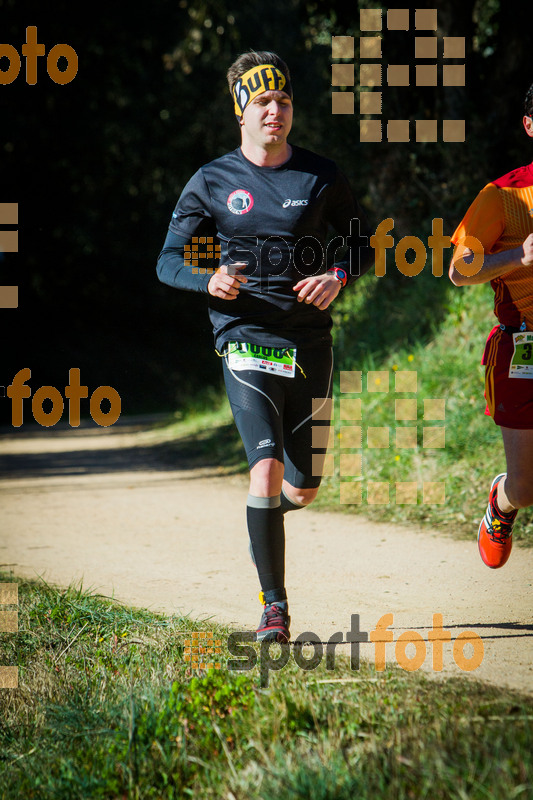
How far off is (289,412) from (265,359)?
0.31 meters

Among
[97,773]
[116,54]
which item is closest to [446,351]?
[97,773]

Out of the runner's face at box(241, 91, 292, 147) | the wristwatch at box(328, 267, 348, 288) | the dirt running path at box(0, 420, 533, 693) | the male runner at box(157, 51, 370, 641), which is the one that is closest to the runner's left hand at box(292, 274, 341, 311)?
the male runner at box(157, 51, 370, 641)

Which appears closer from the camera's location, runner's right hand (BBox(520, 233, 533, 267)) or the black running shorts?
runner's right hand (BBox(520, 233, 533, 267))

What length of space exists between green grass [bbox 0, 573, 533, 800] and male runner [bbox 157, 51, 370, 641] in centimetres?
72

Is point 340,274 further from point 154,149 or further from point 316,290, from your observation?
point 154,149

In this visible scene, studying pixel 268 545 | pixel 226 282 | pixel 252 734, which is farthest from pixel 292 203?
pixel 252 734

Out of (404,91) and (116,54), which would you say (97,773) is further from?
(116,54)

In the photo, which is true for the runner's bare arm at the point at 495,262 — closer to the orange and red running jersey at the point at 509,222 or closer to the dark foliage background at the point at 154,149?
the orange and red running jersey at the point at 509,222

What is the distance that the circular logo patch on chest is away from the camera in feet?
13.1

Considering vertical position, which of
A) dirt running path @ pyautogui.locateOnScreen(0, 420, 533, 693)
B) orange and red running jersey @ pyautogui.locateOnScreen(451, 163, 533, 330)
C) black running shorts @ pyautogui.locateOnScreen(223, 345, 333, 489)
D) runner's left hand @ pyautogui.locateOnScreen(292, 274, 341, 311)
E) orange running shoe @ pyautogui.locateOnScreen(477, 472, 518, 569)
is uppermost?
orange and red running jersey @ pyautogui.locateOnScreen(451, 163, 533, 330)

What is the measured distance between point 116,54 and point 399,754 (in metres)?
18.5

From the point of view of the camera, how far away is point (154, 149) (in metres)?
26.7

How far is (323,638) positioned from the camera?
161 inches

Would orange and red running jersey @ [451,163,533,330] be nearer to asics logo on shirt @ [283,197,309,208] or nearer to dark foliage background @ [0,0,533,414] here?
asics logo on shirt @ [283,197,309,208]
